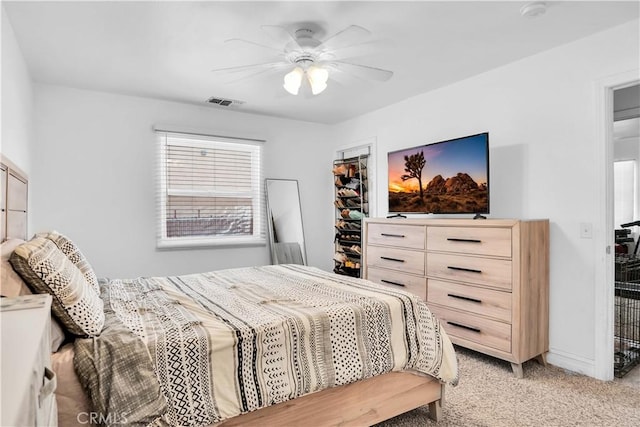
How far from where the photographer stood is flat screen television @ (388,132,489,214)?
10.0 feet

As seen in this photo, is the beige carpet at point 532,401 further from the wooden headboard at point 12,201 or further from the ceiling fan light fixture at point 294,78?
the wooden headboard at point 12,201

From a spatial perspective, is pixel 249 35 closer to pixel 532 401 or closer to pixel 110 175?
pixel 110 175

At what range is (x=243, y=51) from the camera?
2.81 metres

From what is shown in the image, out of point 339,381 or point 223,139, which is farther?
point 223,139

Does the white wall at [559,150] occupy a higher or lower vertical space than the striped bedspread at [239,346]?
higher

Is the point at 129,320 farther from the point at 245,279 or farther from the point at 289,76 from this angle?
the point at 289,76

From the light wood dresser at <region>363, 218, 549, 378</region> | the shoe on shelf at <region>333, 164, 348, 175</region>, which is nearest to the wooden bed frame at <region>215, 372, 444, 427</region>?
the light wood dresser at <region>363, 218, 549, 378</region>

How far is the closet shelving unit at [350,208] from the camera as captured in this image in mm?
4680

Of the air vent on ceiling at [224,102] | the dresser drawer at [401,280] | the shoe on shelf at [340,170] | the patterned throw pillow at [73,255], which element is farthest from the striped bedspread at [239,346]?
the shoe on shelf at [340,170]

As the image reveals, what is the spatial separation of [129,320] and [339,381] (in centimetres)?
101

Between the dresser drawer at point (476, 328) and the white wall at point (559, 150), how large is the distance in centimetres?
50

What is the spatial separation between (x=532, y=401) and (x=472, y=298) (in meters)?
0.79

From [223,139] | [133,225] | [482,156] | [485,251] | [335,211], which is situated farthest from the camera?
[335,211]

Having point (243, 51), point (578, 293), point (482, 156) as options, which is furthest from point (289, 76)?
point (578, 293)
